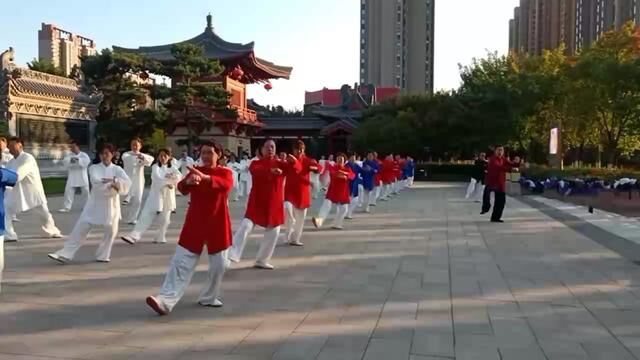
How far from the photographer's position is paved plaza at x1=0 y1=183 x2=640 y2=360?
4742 millimetres

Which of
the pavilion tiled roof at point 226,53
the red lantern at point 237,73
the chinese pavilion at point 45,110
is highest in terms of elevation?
the pavilion tiled roof at point 226,53

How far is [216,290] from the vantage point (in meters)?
5.95

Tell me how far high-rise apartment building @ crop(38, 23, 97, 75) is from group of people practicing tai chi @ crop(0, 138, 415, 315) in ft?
226

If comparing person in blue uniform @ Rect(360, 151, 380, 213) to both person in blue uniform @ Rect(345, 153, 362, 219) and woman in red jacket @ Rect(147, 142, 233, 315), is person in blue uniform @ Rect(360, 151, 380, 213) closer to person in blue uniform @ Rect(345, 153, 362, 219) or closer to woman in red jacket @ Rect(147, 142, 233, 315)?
person in blue uniform @ Rect(345, 153, 362, 219)

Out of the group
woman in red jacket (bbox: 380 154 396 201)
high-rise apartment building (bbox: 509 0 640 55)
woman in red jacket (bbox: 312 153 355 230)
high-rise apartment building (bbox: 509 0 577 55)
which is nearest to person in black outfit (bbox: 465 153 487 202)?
woman in red jacket (bbox: 380 154 396 201)

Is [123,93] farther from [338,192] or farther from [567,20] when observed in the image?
[567,20]

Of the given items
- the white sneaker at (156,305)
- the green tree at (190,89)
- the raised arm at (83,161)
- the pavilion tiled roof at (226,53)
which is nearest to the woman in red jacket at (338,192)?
the raised arm at (83,161)

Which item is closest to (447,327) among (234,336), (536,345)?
(536,345)

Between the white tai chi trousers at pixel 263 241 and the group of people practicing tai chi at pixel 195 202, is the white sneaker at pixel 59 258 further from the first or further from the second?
the white tai chi trousers at pixel 263 241

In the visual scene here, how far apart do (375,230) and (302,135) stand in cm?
4131

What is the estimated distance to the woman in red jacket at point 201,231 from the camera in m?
5.57

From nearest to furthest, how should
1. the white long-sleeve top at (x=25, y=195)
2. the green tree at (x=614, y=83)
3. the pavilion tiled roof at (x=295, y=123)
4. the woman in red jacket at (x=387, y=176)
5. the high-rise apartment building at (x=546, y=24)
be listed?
the white long-sleeve top at (x=25, y=195) < the woman in red jacket at (x=387, y=176) < the green tree at (x=614, y=83) < the pavilion tiled roof at (x=295, y=123) < the high-rise apartment building at (x=546, y=24)

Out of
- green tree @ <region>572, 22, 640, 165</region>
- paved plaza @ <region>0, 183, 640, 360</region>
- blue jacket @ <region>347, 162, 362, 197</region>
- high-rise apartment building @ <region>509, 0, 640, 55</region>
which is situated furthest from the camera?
high-rise apartment building @ <region>509, 0, 640, 55</region>

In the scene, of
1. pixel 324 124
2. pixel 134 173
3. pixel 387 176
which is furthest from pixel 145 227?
pixel 324 124
